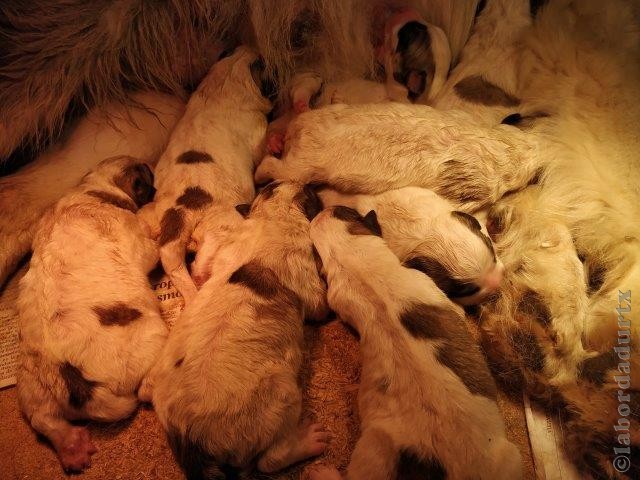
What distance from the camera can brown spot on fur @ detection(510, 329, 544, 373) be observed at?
126 centimetres

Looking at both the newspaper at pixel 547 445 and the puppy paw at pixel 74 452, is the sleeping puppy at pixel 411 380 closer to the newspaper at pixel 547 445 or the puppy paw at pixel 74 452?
the newspaper at pixel 547 445

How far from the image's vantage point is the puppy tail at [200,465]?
1.02 m

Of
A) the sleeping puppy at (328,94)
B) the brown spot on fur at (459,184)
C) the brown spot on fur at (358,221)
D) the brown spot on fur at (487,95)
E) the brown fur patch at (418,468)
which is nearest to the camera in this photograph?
the brown fur patch at (418,468)

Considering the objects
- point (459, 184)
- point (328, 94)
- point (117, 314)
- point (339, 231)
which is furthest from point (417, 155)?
point (117, 314)

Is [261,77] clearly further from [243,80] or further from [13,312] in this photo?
[13,312]

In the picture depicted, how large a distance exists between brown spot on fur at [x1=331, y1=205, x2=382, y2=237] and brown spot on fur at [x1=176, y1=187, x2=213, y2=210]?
427mm

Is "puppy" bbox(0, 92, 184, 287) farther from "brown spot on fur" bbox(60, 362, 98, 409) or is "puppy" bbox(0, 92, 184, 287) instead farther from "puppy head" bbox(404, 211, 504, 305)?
"puppy head" bbox(404, 211, 504, 305)

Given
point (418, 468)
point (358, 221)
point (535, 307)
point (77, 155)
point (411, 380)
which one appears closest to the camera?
point (418, 468)

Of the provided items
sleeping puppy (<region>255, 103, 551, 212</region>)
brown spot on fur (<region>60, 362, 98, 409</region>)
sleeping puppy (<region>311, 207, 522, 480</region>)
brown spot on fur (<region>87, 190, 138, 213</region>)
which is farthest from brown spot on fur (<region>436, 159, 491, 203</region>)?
brown spot on fur (<region>60, 362, 98, 409</region>)

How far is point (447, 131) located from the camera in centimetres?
157

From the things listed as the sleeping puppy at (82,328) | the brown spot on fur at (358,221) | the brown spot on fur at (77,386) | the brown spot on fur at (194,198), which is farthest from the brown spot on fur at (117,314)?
the brown spot on fur at (358,221)

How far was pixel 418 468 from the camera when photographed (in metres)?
0.97

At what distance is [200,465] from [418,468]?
468 millimetres

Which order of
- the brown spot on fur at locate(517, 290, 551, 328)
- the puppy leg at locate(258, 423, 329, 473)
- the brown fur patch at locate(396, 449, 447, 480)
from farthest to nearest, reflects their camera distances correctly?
the brown spot on fur at locate(517, 290, 551, 328)
the puppy leg at locate(258, 423, 329, 473)
the brown fur patch at locate(396, 449, 447, 480)
